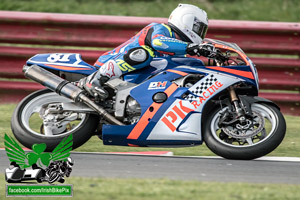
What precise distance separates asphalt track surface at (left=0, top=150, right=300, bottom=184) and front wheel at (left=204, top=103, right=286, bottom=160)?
4.5 inches

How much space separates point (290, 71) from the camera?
829 centimetres

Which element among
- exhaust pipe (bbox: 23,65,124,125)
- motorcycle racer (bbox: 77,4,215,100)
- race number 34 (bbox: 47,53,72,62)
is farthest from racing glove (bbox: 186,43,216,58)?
race number 34 (bbox: 47,53,72,62)

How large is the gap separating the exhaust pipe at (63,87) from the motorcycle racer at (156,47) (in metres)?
0.10

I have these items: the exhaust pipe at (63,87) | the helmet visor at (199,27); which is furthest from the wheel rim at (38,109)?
the helmet visor at (199,27)

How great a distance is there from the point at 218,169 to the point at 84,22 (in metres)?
3.65

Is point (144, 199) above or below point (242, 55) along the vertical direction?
below

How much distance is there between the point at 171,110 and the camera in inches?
231

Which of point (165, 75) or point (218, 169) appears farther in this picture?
point (165, 75)

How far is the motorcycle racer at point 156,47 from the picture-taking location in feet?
19.3

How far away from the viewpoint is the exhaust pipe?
19.4 feet

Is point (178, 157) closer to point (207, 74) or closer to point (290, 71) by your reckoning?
point (207, 74)

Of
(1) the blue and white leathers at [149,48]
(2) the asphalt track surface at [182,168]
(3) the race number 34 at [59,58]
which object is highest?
(1) the blue and white leathers at [149,48]

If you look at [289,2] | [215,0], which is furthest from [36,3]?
[289,2]

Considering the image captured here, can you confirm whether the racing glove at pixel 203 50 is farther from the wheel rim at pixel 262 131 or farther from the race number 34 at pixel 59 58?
the race number 34 at pixel 59 58
